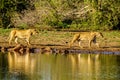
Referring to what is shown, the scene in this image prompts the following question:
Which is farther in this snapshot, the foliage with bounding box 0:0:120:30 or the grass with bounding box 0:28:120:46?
the foliage with bounding box 0:0:120:30

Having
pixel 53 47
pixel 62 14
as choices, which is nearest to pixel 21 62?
pixel 53 47

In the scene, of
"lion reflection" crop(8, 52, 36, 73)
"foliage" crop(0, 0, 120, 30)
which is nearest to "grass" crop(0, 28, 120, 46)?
"foliage" crop(0, 0, 120, 30)

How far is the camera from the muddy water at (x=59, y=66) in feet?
60.2

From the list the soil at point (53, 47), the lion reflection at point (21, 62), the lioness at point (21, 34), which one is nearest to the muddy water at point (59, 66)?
the lion reflection at point (21, 62)

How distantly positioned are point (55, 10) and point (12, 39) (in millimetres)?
9079

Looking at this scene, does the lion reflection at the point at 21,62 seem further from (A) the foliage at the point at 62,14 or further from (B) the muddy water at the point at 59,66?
(A) the foliage at the point at 62,14

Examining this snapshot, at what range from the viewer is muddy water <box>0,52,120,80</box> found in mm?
18359

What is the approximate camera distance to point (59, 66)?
20.8m

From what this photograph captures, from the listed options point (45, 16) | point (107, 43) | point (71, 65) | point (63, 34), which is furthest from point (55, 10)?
point (71, 65)

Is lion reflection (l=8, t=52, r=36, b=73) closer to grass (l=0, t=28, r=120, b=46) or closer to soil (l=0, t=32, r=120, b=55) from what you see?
soil (l=0, t=32, r=120, b=55)

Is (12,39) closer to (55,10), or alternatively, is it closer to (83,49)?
(83,49)

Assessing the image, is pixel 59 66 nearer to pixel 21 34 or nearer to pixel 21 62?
pixel 21 62

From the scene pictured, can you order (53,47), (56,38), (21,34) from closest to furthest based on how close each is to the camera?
(53,47)
(21,34)
(56,38)

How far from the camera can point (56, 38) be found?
2955 centimetres
